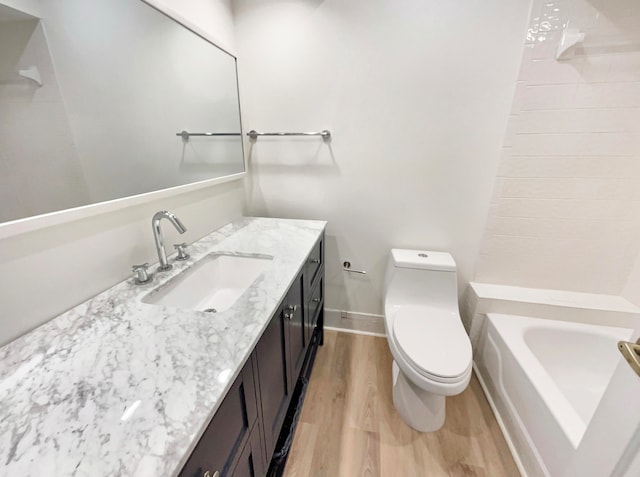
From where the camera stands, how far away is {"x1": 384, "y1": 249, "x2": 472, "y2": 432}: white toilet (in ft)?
3.94

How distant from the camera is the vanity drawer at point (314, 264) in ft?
4.44

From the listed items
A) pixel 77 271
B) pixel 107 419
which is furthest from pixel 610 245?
pixel 77 271

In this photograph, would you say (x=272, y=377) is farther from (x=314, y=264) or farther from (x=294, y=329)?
(x=314, y=264)

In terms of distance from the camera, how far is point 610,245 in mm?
1518

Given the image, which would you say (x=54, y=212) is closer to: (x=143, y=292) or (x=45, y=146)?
(x=45, y=146)

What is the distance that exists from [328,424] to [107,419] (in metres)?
1.19

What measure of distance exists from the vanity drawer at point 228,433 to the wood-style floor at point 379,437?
0.71 m

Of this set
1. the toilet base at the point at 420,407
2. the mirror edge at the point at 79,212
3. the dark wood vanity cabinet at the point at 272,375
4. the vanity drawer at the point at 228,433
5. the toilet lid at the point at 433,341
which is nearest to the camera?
the vanity drawer at the point at 228,433

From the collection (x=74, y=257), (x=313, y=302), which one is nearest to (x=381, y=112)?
(x=313, y=302)

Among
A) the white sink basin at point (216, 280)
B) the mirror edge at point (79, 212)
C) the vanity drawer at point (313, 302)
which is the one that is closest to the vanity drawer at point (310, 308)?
the vanity drawer at point (313, 302)

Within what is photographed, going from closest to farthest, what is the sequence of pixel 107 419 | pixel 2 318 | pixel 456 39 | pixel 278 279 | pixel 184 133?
pixel 107 419
pixel 2 318
pixel 278 279
pixel 184 133
pixel 456 39

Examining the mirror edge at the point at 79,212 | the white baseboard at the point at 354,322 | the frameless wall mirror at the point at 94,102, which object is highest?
the frameless wall mirror at the point at 94,102

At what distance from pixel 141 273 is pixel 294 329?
2.06 feet

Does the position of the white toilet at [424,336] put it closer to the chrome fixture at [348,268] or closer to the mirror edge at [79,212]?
the chrome fixture at [348,268]
